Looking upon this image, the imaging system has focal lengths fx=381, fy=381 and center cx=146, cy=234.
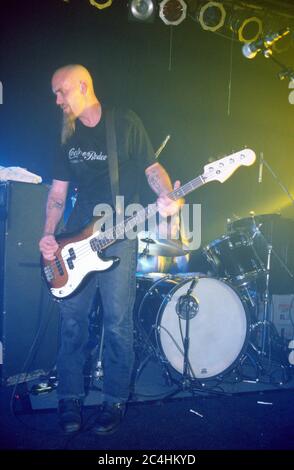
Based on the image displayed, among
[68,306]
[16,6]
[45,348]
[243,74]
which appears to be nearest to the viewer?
[68,306]

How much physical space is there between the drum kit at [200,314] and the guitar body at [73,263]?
1018 millimetres

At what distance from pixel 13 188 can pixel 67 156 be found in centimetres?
91

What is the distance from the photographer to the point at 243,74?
635cm

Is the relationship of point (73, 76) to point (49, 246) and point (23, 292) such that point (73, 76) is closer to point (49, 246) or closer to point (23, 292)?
point (49, 246)

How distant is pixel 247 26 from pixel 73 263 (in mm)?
4381

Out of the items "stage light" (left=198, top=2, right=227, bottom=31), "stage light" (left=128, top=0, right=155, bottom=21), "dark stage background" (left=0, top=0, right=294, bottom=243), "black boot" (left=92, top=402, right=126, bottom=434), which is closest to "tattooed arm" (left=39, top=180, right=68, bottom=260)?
"black boot" (left=92, top=402, right=126, bottom=434)

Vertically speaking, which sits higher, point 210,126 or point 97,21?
point 97,21

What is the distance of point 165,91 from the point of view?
5949mm

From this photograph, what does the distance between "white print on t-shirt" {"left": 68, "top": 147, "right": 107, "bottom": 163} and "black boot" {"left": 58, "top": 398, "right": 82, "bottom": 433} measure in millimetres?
1688

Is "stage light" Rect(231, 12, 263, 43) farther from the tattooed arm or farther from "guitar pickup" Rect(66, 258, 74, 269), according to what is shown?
"guitar pickup" Rect(66, 258, 74, 269)

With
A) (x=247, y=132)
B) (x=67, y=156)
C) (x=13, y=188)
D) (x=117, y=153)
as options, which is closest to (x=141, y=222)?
(x=117, y=153)

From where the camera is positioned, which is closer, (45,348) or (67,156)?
(67,156)

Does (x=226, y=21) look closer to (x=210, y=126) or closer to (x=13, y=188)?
(x=210, y=126)

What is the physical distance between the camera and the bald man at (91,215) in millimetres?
2611
